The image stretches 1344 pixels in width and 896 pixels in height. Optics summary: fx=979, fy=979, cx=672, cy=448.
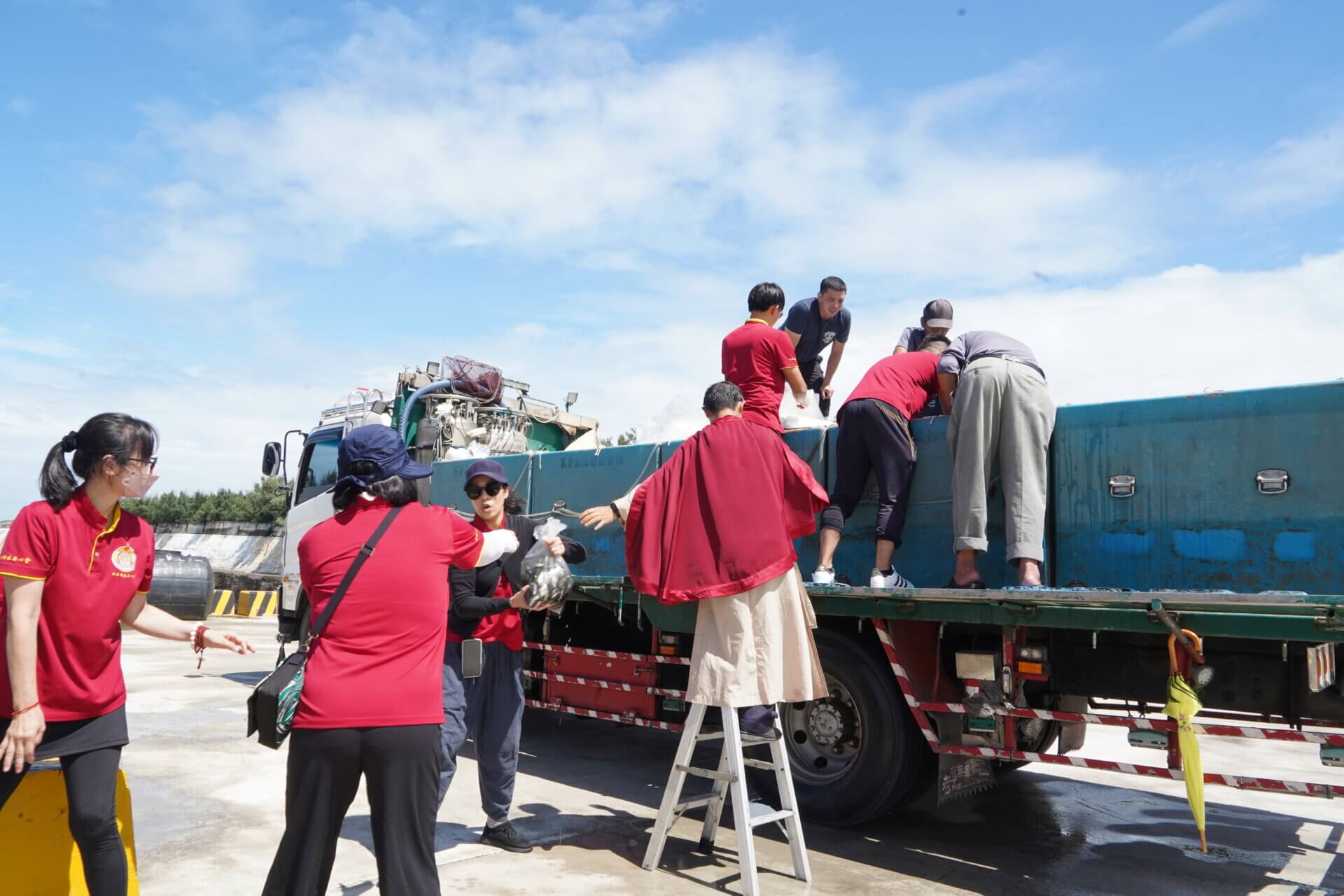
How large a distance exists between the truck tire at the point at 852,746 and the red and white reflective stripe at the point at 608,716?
0.82m

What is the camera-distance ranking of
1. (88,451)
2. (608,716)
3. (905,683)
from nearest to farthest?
1. (88,451)
2. (905,683)
3. (608,716)

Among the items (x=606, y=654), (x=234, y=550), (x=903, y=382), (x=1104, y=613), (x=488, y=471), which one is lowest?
(x=606, y=654)

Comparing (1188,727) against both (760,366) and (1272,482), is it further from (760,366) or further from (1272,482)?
(760,366)

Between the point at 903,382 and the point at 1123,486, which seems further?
the point at 903,382

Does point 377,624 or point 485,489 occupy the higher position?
point 485,489

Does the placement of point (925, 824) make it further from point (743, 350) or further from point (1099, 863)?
point (743, 350)

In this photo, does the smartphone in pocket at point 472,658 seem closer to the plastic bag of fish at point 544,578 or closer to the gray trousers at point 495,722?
the gray trousers at point 495,722

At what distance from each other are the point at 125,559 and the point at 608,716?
4.29 m

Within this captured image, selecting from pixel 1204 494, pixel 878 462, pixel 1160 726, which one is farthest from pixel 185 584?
pixel 1204 494

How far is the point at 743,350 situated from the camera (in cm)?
572

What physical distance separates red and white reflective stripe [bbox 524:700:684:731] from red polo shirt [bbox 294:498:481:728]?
12.2 feet

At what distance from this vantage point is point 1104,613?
4.42 m

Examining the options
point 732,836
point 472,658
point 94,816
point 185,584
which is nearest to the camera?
point 94,816

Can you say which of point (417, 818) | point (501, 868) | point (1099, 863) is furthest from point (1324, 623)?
point (501, 868)
